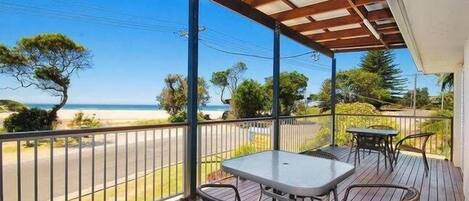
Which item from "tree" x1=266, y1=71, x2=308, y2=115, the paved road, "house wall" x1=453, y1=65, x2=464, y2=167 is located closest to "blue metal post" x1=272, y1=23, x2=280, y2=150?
the paved road

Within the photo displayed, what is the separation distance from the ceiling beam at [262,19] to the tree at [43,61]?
11273 mm

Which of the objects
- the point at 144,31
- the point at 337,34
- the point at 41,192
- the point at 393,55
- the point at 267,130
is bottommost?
the point at 41,192

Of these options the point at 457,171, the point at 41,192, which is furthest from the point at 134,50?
the point at 457,171

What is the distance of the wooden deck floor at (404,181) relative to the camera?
357cm

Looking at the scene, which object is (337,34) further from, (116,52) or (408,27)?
(116,52)

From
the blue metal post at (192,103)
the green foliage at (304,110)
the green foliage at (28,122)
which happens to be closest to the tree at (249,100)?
the green foliage at (304,110)

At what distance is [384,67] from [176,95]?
53.5 feet

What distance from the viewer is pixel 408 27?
3.14m

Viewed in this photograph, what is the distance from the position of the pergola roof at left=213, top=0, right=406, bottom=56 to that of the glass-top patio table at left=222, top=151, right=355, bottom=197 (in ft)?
7.57

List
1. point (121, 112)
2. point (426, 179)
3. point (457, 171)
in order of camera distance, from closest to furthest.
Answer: point (426, 179), point (457, 171), point (121, 112)

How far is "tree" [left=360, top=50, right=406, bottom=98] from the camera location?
22375 mm

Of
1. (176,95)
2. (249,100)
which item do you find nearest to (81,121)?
(176,95)

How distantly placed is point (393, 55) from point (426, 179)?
70.9ft

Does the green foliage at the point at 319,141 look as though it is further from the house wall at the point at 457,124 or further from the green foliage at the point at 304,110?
the green foliage at the point at 304,110
